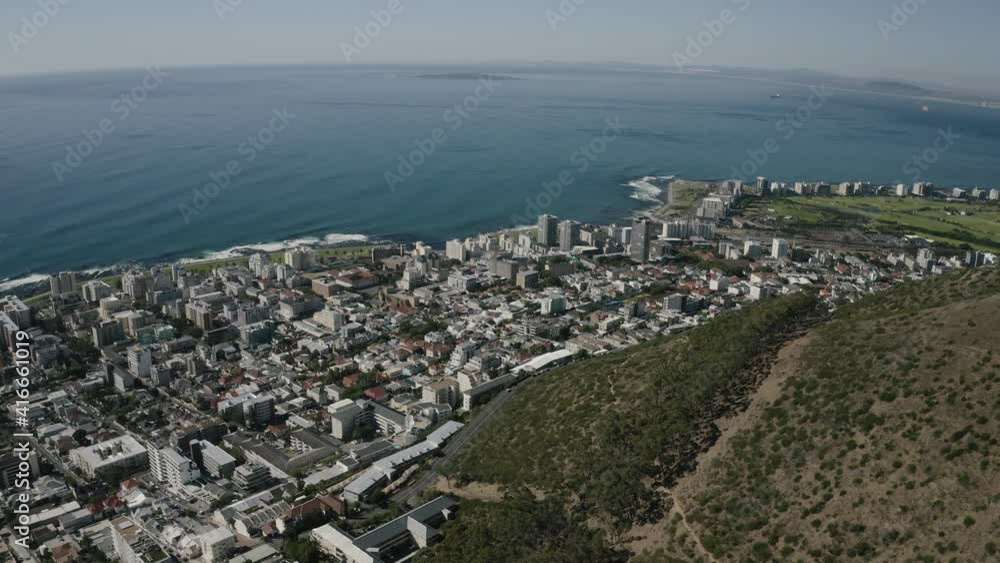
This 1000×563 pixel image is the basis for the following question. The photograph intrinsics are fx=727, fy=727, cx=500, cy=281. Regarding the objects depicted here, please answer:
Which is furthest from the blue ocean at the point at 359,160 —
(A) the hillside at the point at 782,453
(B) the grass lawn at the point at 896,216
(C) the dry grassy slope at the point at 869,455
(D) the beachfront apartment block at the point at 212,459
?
(C) the dry grassy slope at the point at 869,455

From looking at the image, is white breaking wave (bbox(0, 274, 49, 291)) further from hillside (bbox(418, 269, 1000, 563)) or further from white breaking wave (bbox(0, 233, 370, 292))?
hillside (bbox(418, 269, 1000, 563))

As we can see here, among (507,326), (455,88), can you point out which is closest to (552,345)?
(507,326)

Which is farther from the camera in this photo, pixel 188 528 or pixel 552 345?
pixel 552 345

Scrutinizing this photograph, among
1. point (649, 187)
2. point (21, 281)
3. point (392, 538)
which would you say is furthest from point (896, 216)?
point (21, 281)

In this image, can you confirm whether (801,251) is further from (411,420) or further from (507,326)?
(411,420)

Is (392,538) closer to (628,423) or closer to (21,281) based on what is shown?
(628,423)

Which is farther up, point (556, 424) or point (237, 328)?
point (556, 424)
